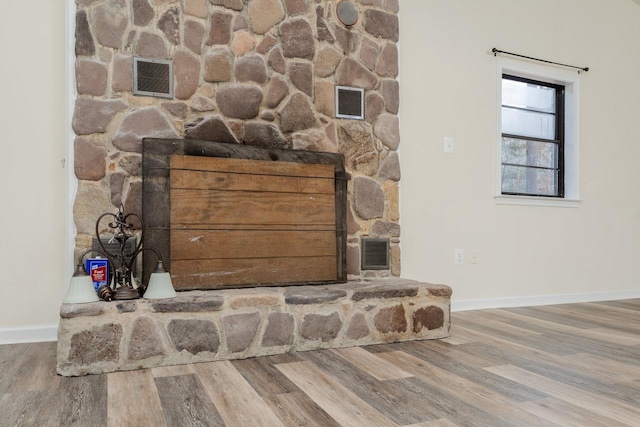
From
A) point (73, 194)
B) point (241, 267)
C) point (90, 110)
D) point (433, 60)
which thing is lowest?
point (241, 267)

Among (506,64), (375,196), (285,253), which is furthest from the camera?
(506,64)

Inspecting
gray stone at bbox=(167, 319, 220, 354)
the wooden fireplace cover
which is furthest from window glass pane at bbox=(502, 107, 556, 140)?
gray stone at bbox=(167, 319, 220, 354)

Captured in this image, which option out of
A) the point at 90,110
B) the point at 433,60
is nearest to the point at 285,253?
the point at 90,110

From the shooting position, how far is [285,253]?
2.72m

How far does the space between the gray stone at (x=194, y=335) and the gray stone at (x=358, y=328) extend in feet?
2.25

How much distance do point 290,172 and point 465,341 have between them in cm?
137

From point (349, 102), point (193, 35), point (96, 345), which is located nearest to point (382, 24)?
point (349, 102)

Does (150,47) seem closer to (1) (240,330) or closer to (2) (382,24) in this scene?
(2) (382,24)

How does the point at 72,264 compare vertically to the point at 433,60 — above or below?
below

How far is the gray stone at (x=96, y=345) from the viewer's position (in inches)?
77.9

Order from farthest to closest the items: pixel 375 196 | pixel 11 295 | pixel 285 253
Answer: pixel 375 196 → pixel 285 253 → pixel 11 295

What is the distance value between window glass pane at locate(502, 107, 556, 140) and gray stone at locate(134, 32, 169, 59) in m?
2.68

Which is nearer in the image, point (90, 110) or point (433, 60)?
point (90, 110)

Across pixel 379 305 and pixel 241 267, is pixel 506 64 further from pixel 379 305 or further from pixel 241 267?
pixel 241 267
